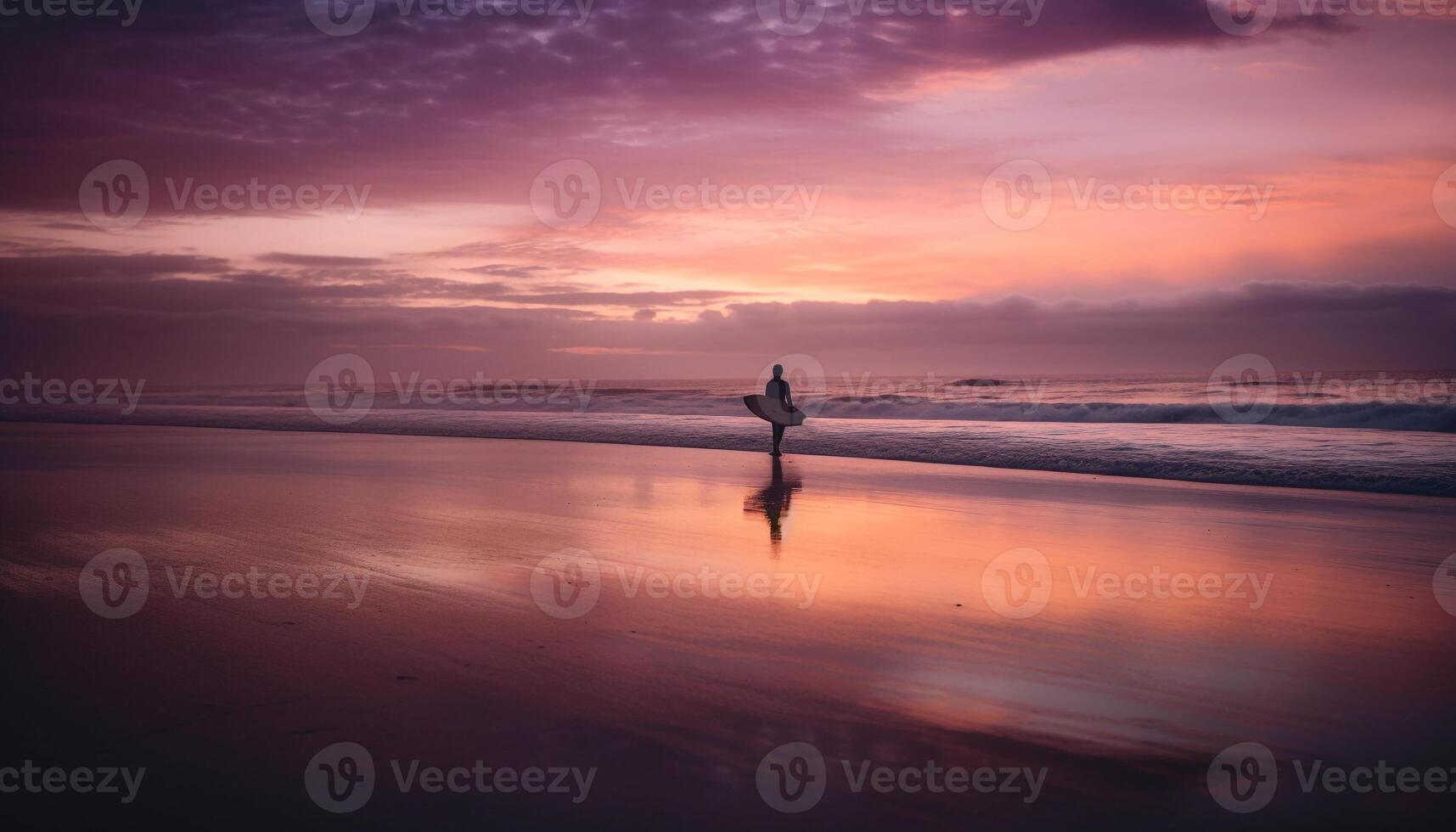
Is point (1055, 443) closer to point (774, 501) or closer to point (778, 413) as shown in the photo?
point (778, 413)

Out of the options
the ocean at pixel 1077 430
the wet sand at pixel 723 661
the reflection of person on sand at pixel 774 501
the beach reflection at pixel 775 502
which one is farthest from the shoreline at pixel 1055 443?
the reflection of person on sand at pixel 774 501

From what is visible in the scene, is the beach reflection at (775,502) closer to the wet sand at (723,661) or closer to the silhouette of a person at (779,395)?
the wet sand at (723,661)

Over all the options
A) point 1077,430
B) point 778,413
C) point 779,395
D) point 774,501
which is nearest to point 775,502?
point 774,501

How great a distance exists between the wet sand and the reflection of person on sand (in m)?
0.13

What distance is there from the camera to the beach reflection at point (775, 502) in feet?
28.5

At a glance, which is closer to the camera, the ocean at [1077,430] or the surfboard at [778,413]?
the ocean at [1077,430]

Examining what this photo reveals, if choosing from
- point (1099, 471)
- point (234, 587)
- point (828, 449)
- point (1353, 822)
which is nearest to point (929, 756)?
point (1353, 822)

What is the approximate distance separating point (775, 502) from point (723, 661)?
628 centimetres

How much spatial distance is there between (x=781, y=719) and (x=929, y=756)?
2.20ft

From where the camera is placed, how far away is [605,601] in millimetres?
5812

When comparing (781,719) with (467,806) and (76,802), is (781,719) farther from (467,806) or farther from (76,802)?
(76,802)

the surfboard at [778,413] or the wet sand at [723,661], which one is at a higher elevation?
the surfboard at [778,413]

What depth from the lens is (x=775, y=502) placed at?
10.8 metres

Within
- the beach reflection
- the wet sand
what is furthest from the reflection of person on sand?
the wet sand
